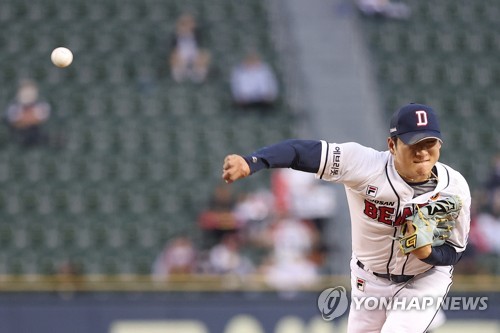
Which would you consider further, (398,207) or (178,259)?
(178,259)

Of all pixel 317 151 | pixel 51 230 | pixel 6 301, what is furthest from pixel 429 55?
pixel 317 151

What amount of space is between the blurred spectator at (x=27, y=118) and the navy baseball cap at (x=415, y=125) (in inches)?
400

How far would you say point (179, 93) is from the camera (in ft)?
57.2

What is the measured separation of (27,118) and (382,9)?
7.04m

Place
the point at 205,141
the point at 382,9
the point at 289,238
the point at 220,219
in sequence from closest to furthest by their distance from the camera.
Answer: the point at 289,238 < the point at 220,219 < the point at 205,141 < the point at 382,9

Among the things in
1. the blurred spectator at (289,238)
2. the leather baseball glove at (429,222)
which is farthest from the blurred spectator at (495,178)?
the leather baseball glove at (429,222)

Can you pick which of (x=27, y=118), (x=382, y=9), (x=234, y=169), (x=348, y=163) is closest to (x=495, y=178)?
(x=382, y=9)

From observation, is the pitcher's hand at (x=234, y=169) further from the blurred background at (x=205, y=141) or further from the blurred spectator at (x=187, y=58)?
the blurred spectator at (x=187, y=58)

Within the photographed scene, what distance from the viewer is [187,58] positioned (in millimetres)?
17719

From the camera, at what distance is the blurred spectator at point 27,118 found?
52.1ft

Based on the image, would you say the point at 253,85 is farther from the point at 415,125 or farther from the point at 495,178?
the point at 415,125

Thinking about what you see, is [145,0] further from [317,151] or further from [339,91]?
[317,151]

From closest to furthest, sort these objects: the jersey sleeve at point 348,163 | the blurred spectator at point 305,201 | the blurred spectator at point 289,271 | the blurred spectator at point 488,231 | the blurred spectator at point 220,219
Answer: the jersey sleeve at point 348,163 < the blurred spectator at point 289,271 < the blurred spectator at point 220,219 < the blurred spectator at point 305,201 < the blurred spectator at point 488,231

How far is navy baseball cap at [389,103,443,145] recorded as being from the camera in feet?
21.2
